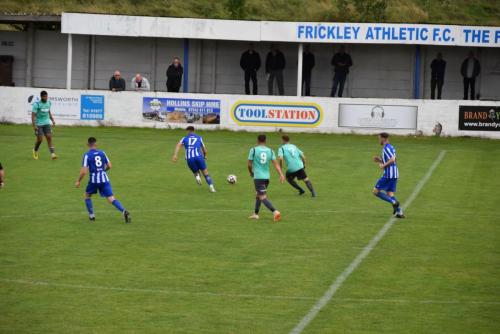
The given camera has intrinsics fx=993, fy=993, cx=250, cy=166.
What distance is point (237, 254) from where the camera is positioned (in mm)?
18219

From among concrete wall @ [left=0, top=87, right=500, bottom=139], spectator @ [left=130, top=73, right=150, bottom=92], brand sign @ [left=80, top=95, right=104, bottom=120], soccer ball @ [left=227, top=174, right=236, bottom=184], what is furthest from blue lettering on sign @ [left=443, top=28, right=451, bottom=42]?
soccer ball @ [left=227, top=174, right=236, bottom=184]

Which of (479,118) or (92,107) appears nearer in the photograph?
(479,118)

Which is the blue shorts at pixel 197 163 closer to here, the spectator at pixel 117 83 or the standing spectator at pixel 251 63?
the spectator at pixel 117 83

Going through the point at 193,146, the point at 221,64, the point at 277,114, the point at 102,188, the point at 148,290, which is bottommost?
the point at 148,290

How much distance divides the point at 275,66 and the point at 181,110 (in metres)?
5.43

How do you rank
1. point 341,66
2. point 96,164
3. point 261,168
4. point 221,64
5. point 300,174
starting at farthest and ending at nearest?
point 221,64 → point 341,66 → point 300,174 → point 261,168 → point 96,164

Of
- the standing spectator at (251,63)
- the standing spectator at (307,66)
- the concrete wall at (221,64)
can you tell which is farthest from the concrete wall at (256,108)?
the concrete wall at (221,64)

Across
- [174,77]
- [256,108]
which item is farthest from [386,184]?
[174,77]

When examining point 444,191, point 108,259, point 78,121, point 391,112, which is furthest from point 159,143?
point 108,259

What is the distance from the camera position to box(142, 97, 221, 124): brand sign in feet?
135

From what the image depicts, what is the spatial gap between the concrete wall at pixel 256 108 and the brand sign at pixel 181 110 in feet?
0.52

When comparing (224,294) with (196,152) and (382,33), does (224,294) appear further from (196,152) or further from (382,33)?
(382,33)

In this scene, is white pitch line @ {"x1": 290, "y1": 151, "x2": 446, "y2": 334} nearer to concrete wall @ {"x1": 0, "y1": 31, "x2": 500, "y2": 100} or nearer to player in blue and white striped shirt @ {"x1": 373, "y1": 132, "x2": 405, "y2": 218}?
player in blue and white striped shirt @ {"x1": 373, "y1": 132, "x2": 405, "y2": 218}

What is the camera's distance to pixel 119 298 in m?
14.8
